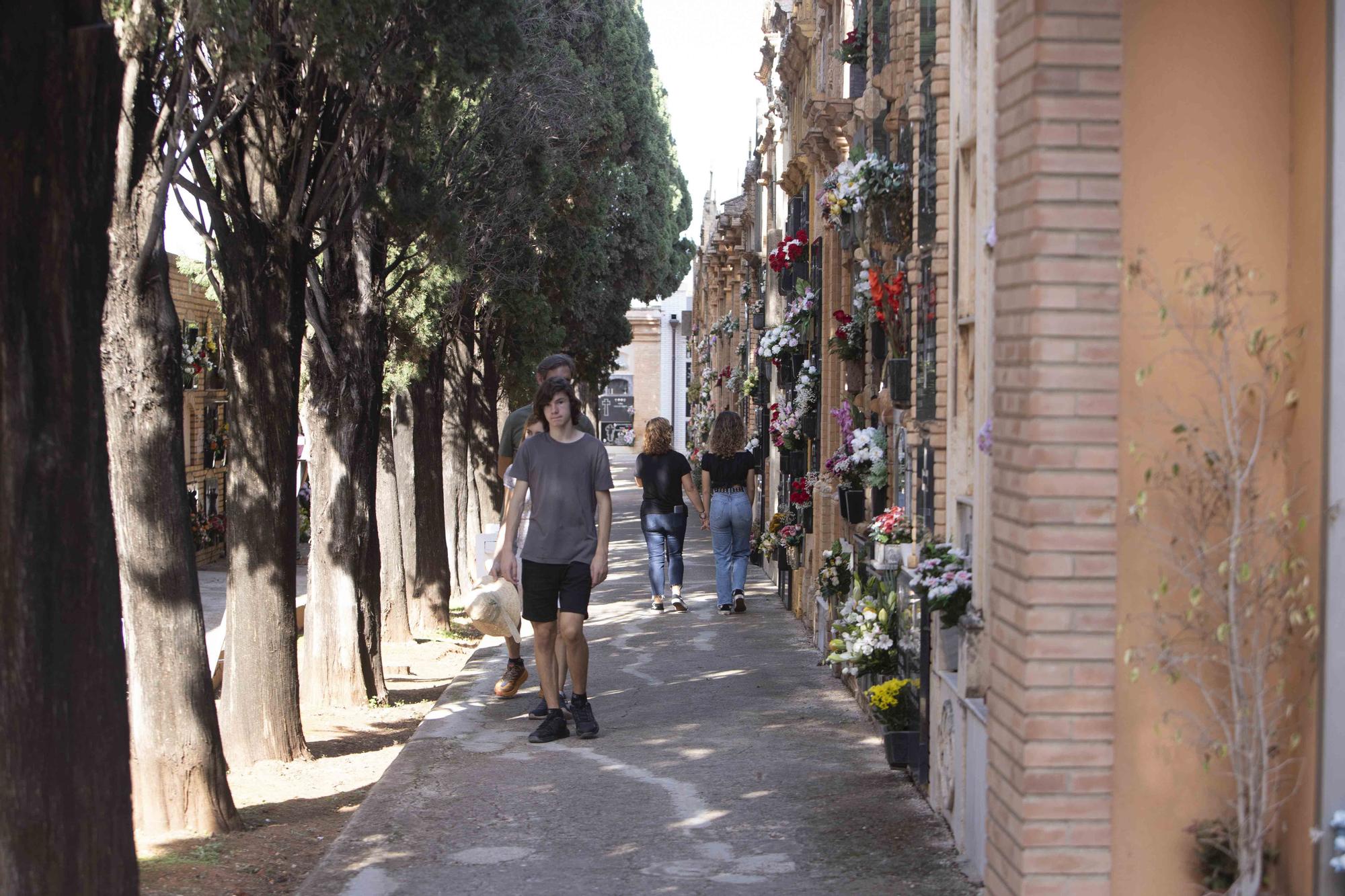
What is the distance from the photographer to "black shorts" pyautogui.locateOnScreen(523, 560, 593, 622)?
A: 8.48m

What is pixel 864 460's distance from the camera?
31.3 ft

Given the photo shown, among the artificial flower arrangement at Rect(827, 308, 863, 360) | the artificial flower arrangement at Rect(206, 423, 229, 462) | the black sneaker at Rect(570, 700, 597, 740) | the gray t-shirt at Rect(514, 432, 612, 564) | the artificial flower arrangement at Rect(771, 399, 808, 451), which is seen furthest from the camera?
the artificial flower arrangement at Rect(206, 423, 229, 462)

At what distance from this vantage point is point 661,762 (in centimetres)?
802

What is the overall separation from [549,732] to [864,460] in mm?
2588

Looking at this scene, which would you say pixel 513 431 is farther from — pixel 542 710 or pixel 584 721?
pixel 584 721

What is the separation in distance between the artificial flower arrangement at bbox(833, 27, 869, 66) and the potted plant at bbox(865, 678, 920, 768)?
507 cm

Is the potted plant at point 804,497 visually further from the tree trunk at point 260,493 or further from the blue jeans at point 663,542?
the tree trunk at point 260,493

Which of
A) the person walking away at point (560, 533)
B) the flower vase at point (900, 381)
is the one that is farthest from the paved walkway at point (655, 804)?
the flower vase at point (900, 381)

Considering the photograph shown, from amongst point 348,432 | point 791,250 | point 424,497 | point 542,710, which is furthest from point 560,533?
point 424,497

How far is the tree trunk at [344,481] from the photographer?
12.2 meters

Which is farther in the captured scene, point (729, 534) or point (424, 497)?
point (424, 497)

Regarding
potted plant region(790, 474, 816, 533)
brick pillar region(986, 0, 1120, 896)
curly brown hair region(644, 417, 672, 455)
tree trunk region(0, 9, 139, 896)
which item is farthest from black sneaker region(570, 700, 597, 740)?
curly brown hair region(644, 417, 672, 455)

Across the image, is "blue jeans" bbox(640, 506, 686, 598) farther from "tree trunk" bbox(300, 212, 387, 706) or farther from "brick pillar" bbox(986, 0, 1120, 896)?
"brick pillar" bbox(986, 0, 1120, 896)

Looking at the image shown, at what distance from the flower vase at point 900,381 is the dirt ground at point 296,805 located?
3702mm
